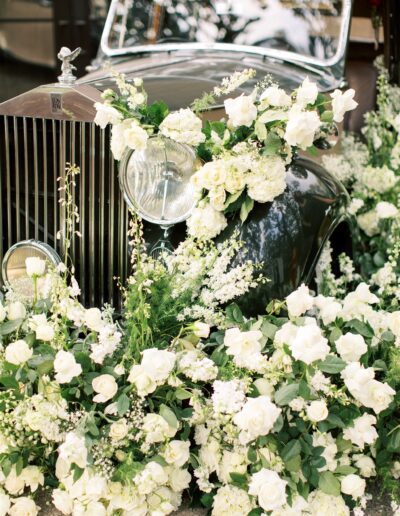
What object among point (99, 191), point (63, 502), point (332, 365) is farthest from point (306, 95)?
point (63, 502)

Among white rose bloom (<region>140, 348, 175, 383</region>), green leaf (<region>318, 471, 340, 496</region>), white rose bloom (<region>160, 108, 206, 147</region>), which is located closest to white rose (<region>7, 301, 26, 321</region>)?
white rose bloom (<region>140, 348, 175, 383</region>)

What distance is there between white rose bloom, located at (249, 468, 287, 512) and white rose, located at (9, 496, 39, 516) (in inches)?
24.7

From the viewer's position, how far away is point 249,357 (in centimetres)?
232

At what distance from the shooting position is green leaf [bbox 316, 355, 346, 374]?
229 centimetres

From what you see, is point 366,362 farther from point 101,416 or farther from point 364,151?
point 364,151

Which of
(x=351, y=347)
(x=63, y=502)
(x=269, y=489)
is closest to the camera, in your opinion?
(x=269, y=489)

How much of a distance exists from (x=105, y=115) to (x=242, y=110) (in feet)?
1.48

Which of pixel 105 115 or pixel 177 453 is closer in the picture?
pixel 177 453

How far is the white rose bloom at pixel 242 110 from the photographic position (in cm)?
261

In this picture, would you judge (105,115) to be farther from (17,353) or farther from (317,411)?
(317,411)

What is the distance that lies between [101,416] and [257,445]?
1.51ft

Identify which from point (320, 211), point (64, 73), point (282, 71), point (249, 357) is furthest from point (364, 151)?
point (249, 357)

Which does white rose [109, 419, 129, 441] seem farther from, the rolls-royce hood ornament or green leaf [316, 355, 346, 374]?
the rolls-royce hood ornament

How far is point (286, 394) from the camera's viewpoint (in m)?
2.24
